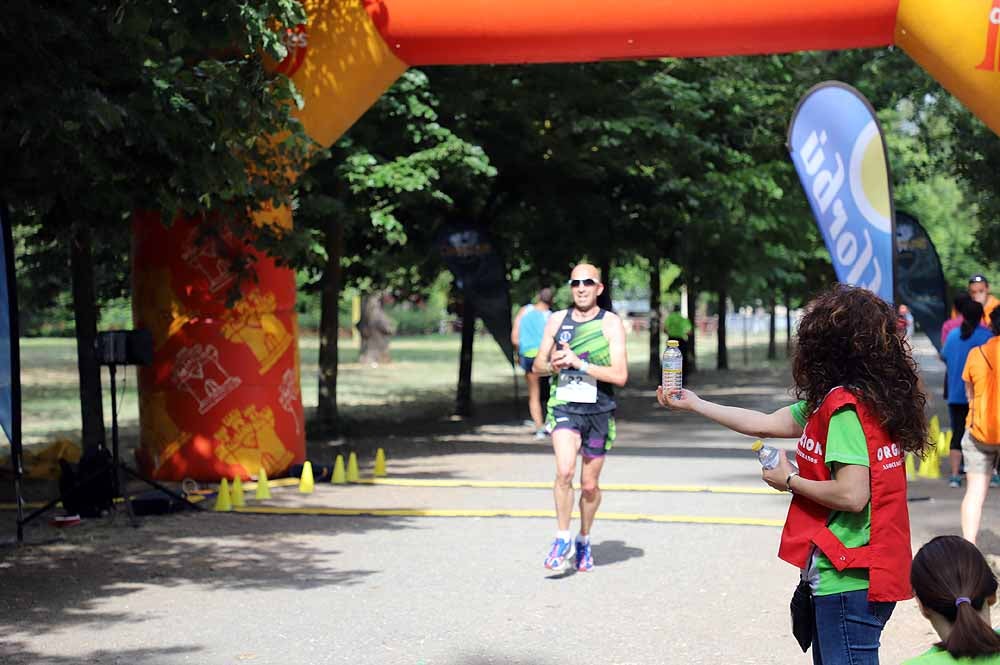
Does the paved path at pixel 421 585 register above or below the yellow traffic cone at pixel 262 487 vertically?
below

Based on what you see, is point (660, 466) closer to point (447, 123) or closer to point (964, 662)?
point (447, 123)

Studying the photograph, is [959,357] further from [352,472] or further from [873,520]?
[873,520]

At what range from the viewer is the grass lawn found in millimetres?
22406

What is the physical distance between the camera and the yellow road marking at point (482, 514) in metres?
10.8

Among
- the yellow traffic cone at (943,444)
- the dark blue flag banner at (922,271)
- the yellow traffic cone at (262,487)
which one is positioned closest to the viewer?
the yellow traffic cone at (262,487)

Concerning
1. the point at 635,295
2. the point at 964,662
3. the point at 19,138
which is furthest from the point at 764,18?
the point at 635,295

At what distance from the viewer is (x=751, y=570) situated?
28.9 ft

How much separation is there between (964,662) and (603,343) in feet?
19.0

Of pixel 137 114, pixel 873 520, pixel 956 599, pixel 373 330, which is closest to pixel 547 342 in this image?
pixel 137 114

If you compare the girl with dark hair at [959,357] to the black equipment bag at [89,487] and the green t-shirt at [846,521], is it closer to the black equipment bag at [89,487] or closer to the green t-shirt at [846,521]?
the black equipment bag at [89,487]

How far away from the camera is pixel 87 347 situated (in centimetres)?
1234

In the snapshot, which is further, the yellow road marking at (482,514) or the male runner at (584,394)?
the yellow road marking at (482,514)

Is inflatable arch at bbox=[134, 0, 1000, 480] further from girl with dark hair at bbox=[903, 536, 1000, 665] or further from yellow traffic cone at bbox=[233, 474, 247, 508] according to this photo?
girl with dark hair at bbox=[903, 536, 1000, 665]

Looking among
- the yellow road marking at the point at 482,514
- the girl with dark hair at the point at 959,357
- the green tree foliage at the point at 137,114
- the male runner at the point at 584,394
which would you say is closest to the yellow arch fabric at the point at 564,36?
the green tree foliage at the point at 137,114
